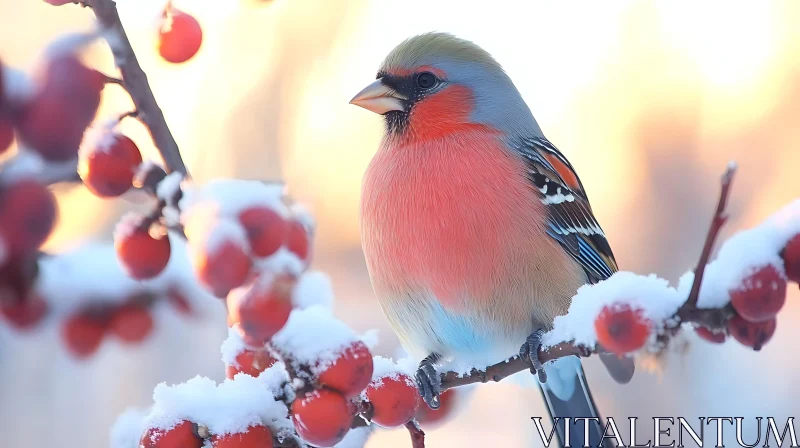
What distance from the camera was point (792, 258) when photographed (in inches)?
25.7

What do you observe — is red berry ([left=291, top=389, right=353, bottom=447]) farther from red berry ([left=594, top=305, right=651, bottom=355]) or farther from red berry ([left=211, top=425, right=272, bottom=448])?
red berry ([left=594, top=305, right=651, bottom=355])

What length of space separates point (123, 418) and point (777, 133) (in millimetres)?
4070

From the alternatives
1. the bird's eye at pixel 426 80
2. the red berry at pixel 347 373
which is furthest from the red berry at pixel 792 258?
the bird's eye at pixel 426 80

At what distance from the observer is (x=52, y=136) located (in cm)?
60

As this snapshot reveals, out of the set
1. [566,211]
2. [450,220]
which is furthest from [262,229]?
[566,211]

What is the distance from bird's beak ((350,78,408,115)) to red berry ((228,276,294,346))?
960 millimetres

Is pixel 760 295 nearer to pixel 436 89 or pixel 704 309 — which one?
pixel 704 309

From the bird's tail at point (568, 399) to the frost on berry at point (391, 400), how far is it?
98 cm

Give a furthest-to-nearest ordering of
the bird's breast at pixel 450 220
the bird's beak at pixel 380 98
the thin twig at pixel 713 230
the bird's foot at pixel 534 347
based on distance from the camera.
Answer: the bird's beak at pixel 380 98 < the bird's breast at pixel 450 220 < the bird's foot at pixel 534 347 < the thin twig at pixel 713 230

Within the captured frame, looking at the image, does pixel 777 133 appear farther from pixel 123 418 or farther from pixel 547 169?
pixel 123 418

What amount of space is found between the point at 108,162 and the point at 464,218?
2.70 ft

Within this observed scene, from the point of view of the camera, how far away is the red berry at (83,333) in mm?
763

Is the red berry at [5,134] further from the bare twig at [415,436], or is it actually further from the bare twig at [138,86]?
the bare twig at [415,436]

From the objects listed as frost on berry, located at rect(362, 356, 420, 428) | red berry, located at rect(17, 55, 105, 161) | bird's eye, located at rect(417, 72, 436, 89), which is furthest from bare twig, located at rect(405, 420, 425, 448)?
bird's eye, located at rect(417, 72, 436, 89)
